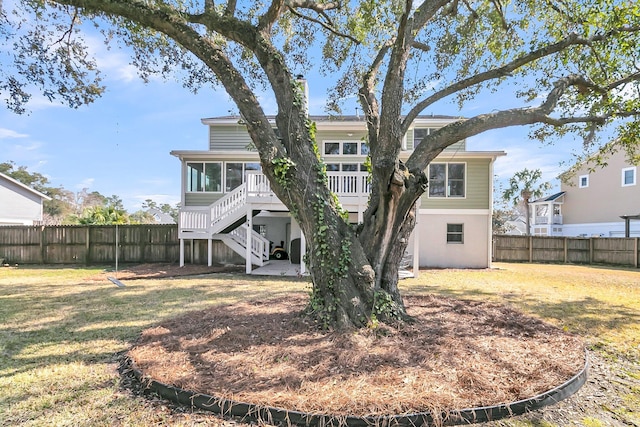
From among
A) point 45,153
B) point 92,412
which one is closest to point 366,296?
point 92,412

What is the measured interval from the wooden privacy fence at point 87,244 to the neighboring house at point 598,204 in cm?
2153

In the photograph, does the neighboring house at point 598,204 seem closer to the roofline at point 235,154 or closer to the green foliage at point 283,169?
the roofline at point 235,154

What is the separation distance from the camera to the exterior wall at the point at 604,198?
20.4 m

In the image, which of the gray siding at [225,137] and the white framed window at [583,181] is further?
the white framed window at [583,181]

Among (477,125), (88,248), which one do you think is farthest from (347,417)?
(88,248)

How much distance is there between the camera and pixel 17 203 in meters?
19.9

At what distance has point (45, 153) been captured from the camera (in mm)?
25500

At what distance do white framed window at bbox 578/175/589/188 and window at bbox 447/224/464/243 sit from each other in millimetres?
17123

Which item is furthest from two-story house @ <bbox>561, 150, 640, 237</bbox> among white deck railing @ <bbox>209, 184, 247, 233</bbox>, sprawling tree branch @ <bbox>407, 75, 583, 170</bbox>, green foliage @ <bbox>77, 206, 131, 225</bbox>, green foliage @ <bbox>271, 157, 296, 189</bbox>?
green foliage @ <bbox>77, 206, 131, 225</bbox>

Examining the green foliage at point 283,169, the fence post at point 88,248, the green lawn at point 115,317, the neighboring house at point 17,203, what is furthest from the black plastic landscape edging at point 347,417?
the neighboring house at point 17,203

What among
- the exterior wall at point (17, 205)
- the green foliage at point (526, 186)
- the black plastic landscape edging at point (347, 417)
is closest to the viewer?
the black plastic landscape edging at point (347, 417)

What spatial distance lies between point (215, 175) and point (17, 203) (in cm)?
1551

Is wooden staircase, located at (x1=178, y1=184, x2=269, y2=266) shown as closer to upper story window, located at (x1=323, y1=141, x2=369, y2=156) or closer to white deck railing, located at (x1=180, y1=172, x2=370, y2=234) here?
white deck railing, located at (x1=180, y1=172, x2=370, y2=234)

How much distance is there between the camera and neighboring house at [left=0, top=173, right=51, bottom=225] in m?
19.0
